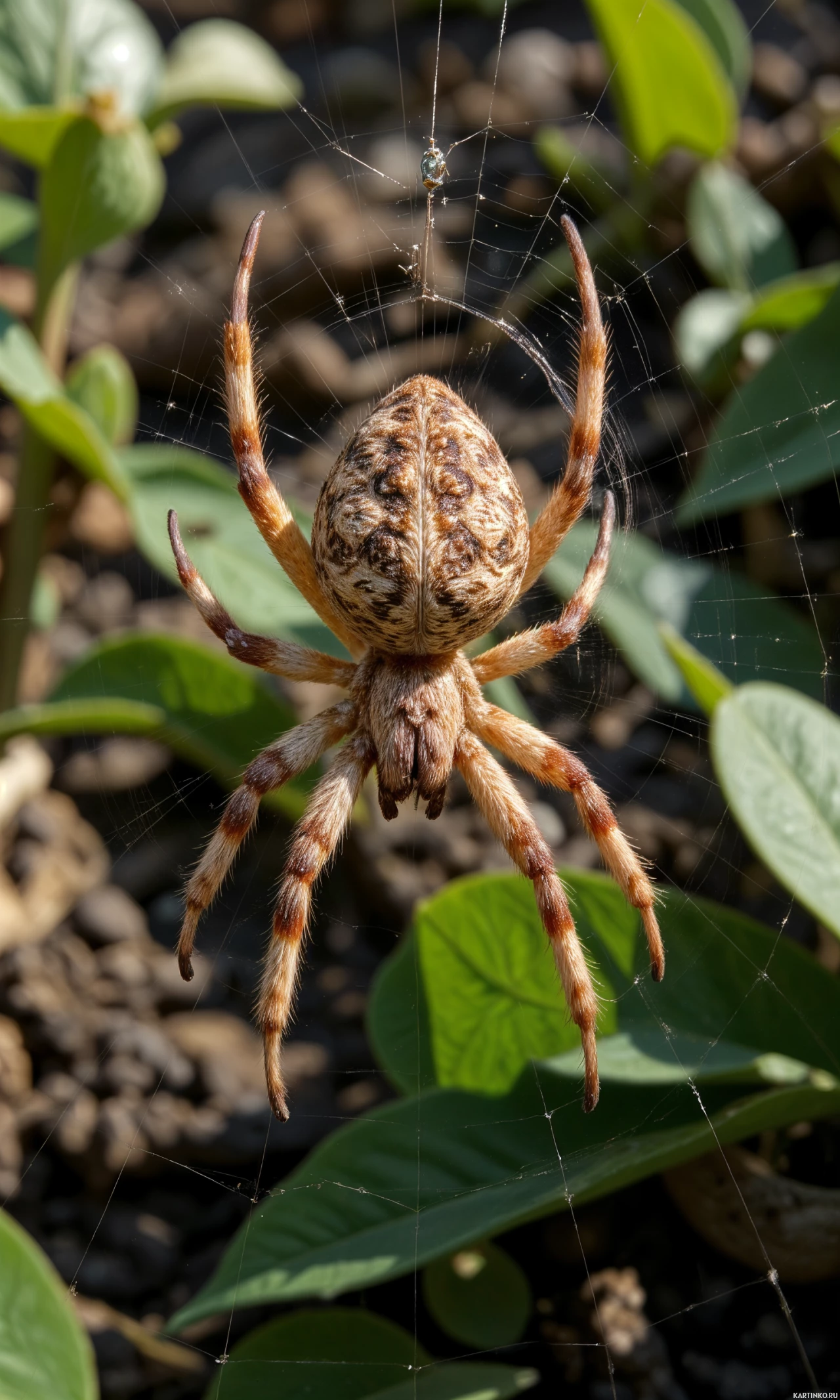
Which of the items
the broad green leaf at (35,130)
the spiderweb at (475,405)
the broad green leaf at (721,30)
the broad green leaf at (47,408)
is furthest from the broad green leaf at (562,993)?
the broad green leaf at (721,30)

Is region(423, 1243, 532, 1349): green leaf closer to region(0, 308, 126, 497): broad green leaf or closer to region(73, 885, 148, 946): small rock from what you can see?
region(73, 885, 148, 946): small rock

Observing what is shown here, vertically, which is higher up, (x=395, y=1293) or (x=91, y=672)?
(x=91, y=672)

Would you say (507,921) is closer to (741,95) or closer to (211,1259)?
(211,1259)

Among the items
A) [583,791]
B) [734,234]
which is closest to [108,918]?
[583,791]

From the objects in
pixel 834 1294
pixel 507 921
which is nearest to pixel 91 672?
pixel 507 921

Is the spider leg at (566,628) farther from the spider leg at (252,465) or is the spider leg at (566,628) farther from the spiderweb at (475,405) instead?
the spiderweb at (475,405)

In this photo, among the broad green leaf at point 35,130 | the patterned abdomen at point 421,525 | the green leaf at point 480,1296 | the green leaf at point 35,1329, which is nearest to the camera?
the patterned abdomen at point 421,525
